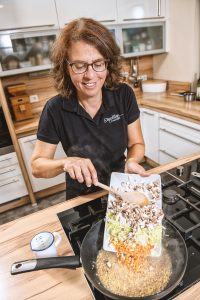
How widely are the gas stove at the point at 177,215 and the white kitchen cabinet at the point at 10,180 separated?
144cm

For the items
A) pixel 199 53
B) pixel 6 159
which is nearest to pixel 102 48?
pixel 6 159

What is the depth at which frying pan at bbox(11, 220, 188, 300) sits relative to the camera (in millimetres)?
561

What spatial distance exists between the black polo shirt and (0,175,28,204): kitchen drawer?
121 cm

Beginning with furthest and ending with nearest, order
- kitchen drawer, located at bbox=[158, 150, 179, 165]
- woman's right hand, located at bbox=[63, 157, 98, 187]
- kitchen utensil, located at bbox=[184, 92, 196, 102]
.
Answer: kitchen drawer, located at bbox=[158, 150, 179, 165] → kitchen utensil, located at bbox=[184, 92, 196, 102] → woman's right hand, located at bbox=[63, 157, 98, 187]

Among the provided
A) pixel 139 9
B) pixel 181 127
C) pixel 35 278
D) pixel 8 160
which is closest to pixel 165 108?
pixel 181 127

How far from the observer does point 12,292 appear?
605mm

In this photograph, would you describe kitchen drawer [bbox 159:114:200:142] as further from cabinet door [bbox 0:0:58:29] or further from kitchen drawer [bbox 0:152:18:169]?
kitchen drawer [bbox 0:152:18:169]

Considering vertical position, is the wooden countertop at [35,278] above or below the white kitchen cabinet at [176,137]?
above

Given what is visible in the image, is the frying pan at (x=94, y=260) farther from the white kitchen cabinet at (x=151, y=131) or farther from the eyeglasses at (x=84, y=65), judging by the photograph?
the white kitchen cabinet at (x=151, y=131)

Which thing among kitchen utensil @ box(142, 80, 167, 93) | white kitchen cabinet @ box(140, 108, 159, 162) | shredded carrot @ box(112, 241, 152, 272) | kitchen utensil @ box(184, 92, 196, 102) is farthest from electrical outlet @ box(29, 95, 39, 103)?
shredded carrot @ box(112, 241, 152, 272)

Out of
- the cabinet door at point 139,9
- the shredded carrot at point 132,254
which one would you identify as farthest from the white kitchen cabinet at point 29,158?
the shredded carrot at point 132,254

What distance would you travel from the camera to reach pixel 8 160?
6.96 ft

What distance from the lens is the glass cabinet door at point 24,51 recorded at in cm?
200

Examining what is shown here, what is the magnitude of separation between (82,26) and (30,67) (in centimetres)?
134
